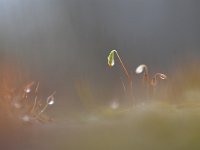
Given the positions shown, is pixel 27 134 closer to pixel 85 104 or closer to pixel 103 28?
pixel 85 104

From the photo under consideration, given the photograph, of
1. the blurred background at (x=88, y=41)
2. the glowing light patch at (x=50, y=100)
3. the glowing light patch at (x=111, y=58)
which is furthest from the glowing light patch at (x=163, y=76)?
the glowing light patch at (x=50, y=100)

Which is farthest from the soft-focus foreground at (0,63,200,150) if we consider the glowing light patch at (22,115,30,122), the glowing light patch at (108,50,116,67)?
the glowing light patch at (108,50,116,67)

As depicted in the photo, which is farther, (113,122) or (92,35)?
(92,35)

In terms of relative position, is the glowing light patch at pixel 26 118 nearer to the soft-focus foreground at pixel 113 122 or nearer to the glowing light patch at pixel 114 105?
the soft-focus foreground at pixel 113 122

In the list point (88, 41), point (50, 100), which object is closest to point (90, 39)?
point (88, 41)

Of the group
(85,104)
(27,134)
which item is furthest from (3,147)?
(85,104)

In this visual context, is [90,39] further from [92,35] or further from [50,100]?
[50,100]
